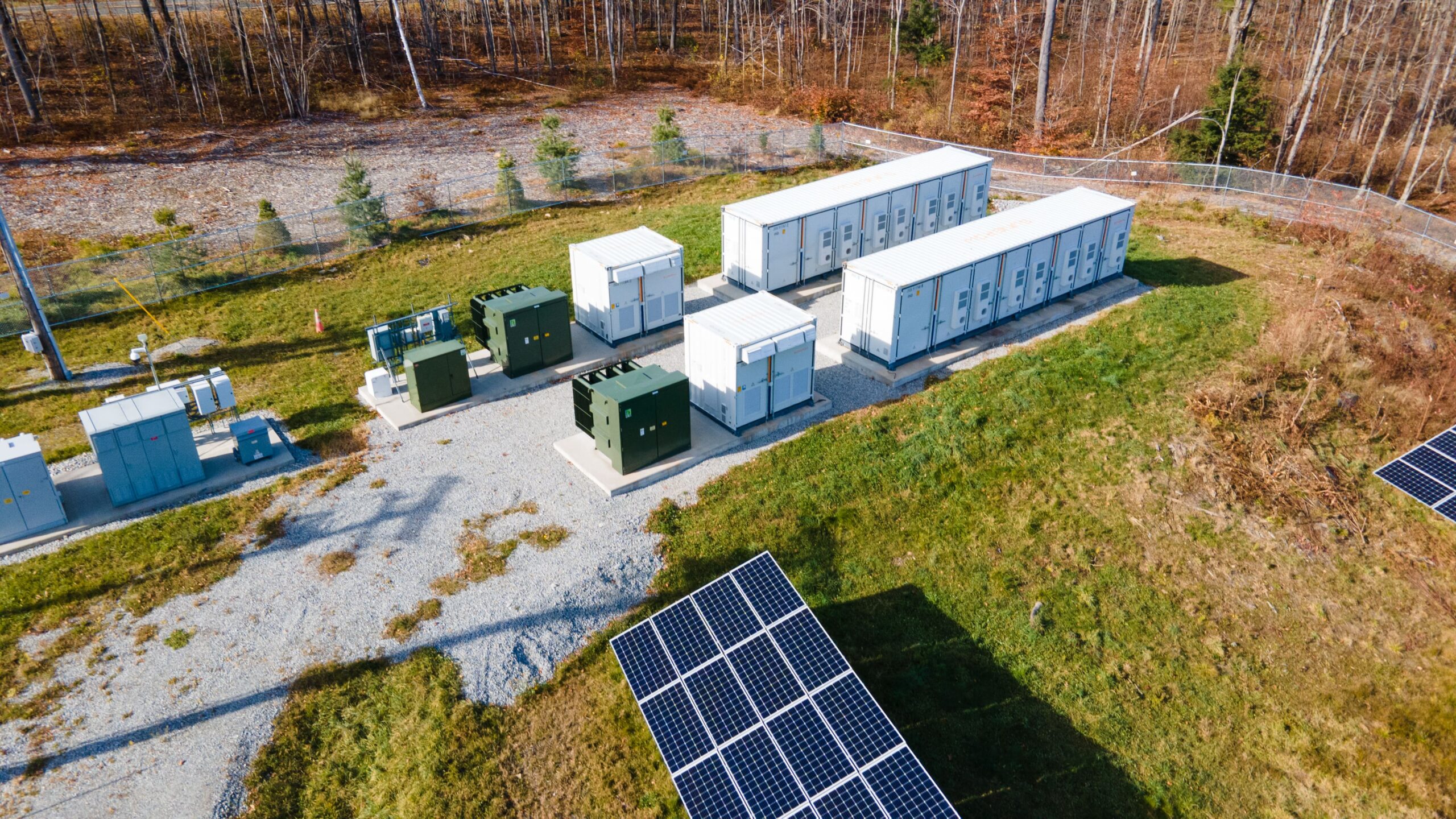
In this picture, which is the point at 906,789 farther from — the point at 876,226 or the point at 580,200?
the point at 580,200

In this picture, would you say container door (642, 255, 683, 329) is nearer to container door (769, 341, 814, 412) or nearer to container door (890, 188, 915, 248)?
container door (769, 341, 814, 412)

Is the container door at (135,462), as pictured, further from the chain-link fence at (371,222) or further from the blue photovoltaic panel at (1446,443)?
the blue photovoltaic panel at (1446,443)

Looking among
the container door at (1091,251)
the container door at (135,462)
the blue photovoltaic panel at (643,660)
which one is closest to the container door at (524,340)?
the container door at (135,462)

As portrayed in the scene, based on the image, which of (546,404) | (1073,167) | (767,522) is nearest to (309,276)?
(546,404)

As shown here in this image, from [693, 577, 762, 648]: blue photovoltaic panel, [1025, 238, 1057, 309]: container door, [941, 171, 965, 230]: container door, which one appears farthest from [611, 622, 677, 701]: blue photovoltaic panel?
[941, 171, 965, 230]: container door

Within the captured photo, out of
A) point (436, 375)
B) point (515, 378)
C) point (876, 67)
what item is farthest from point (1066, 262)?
point (876, 67)

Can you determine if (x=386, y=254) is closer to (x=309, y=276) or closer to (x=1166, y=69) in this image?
(x=309, y=276)
